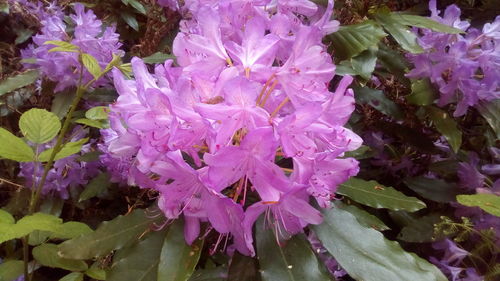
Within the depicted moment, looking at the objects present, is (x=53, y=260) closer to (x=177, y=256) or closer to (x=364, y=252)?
(x=177, y=256)

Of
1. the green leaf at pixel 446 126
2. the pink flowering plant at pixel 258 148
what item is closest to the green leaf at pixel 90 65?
the pink flowering plant at pixel 258 148

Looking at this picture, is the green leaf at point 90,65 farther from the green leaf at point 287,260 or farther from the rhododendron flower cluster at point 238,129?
the green leaf at point 287,260

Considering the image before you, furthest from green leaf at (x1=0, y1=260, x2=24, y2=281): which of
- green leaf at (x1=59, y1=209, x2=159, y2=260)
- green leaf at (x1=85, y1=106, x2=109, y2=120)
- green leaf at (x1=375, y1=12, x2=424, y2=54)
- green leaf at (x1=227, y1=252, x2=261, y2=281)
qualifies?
green leaf at (x1=375, y1=12, x2=424, y2=54)

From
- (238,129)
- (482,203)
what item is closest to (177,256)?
(238,129)

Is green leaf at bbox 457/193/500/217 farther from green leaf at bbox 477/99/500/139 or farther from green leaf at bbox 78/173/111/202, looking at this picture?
green leaf at bbox 78/173/111/202

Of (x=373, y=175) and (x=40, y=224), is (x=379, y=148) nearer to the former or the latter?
(x=373, y=175)
